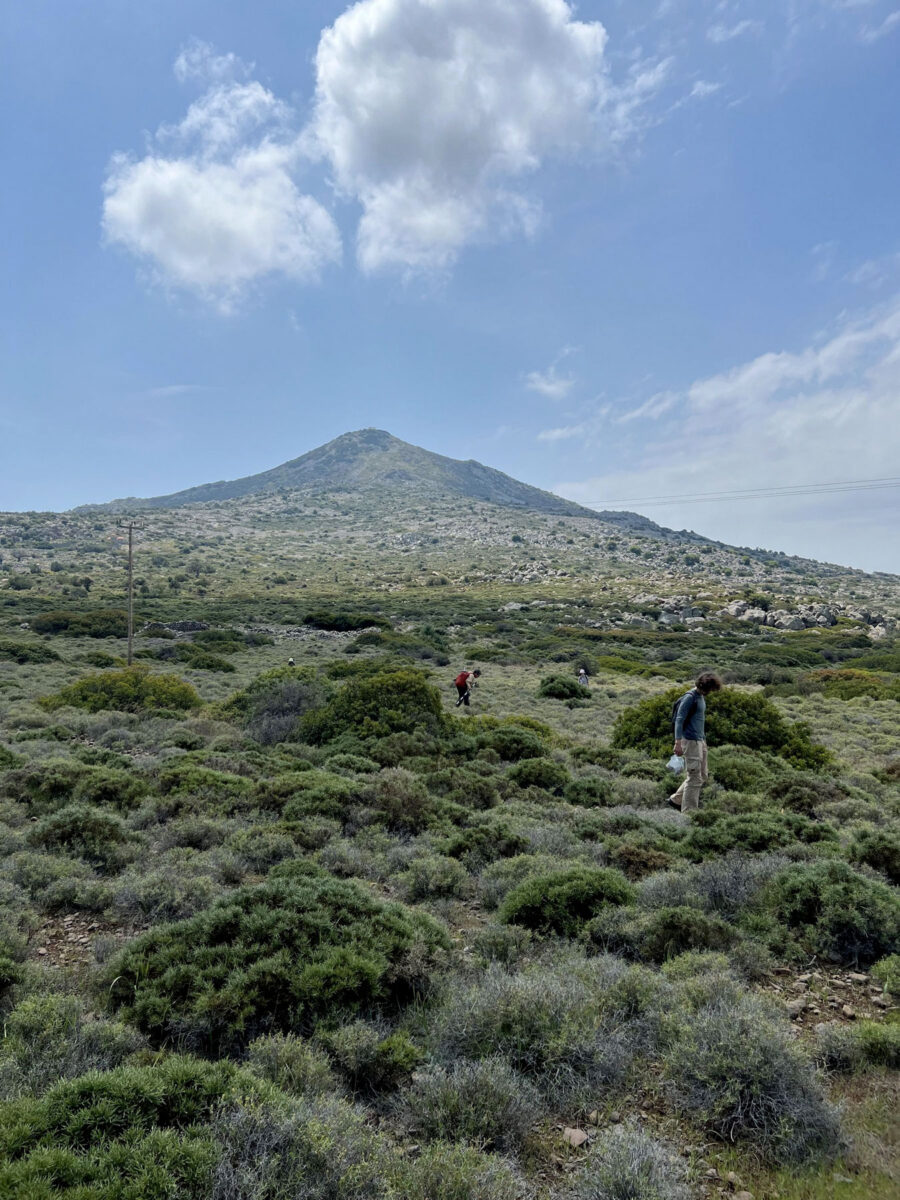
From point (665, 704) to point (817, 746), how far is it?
2.94m

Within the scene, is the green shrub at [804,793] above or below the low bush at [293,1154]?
below

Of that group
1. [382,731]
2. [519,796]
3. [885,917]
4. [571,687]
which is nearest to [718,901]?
[885,917]

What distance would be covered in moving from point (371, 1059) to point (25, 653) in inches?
1132

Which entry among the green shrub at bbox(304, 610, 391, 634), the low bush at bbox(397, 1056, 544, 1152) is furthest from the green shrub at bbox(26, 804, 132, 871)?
the green shrub at bbox(304, 610, 391, 634)

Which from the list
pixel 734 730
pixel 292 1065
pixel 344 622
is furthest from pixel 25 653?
pixel 292 1065

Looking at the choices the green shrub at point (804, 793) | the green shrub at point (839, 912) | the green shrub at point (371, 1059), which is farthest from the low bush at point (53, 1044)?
the green shrub at point (804, 793)

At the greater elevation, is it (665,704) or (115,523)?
(115,523)

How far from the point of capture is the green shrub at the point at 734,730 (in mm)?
12336

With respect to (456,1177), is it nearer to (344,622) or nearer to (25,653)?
(25,653)

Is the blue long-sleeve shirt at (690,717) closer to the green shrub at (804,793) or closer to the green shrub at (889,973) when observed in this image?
the green shrub at (804,793)

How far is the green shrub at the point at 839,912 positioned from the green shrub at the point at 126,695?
14751mm

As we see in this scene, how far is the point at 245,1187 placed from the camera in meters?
2.50

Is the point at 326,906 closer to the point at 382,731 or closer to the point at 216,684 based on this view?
the point at 382,731

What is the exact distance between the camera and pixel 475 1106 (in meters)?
3.18
